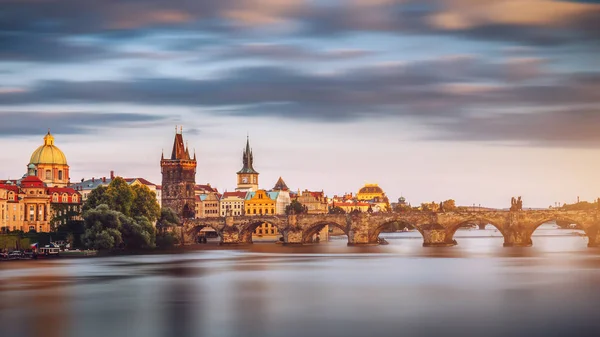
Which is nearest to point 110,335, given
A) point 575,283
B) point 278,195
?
point 575,283

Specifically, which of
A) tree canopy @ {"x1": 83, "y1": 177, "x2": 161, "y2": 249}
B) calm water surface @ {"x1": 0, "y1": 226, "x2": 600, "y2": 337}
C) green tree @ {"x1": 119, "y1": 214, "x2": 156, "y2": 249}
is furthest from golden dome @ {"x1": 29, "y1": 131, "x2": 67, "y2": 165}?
calm water surface @ {"x1": 0, "y1": 226, "x2": 600, "y2": 337}

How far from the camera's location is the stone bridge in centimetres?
10606

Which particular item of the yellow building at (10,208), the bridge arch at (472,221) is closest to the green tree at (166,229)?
the yellow building at (10,208)

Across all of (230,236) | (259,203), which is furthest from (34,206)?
(259,203)

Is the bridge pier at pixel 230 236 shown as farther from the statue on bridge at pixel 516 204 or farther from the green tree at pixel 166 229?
the statue on bridge at pixel 516 204

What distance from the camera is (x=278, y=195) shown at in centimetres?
19362

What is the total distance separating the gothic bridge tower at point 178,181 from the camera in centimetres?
15288

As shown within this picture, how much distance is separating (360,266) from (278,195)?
116689 mm

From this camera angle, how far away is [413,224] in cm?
11388

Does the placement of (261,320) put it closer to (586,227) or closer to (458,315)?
(458,315)

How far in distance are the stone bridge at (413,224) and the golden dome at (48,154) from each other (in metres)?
40.0

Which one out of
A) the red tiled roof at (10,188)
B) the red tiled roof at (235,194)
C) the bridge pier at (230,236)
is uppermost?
the red tiled roof at (235,194)

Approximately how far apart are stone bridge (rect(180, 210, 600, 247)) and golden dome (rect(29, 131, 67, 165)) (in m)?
40.0

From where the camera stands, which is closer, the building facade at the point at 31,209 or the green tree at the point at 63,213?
the building facade at the point at 31,209
